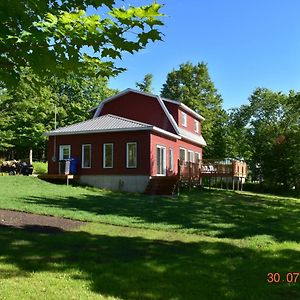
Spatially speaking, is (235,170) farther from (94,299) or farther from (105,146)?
(94,299)

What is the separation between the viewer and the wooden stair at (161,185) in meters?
24.1

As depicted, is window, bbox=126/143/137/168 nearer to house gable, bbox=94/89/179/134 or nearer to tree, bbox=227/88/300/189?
house gable, bbox=94/89/179/134

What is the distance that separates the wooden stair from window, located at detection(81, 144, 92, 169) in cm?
432

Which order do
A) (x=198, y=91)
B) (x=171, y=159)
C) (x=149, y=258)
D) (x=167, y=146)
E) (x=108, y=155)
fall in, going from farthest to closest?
(x=198, y=91) < (x=171, y=159) < (x=167, y=146) < (x=108, y=155) < (x=149, y=258)

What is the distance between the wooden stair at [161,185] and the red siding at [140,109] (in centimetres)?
488

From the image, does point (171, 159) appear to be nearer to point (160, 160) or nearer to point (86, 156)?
point (160, 160)

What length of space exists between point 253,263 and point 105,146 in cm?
1902

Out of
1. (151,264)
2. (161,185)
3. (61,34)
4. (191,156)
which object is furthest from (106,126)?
(61,34)

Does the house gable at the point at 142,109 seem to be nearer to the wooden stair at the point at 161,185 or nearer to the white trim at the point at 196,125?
the wooden stair at the point at 161,185

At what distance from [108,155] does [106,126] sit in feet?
5.70

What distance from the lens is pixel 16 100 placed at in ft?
122

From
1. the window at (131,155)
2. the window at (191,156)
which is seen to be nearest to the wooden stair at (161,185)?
the window at (131,155)

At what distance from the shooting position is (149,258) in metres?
7.71

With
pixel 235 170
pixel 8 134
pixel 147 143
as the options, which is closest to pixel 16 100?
pixel 8 134
